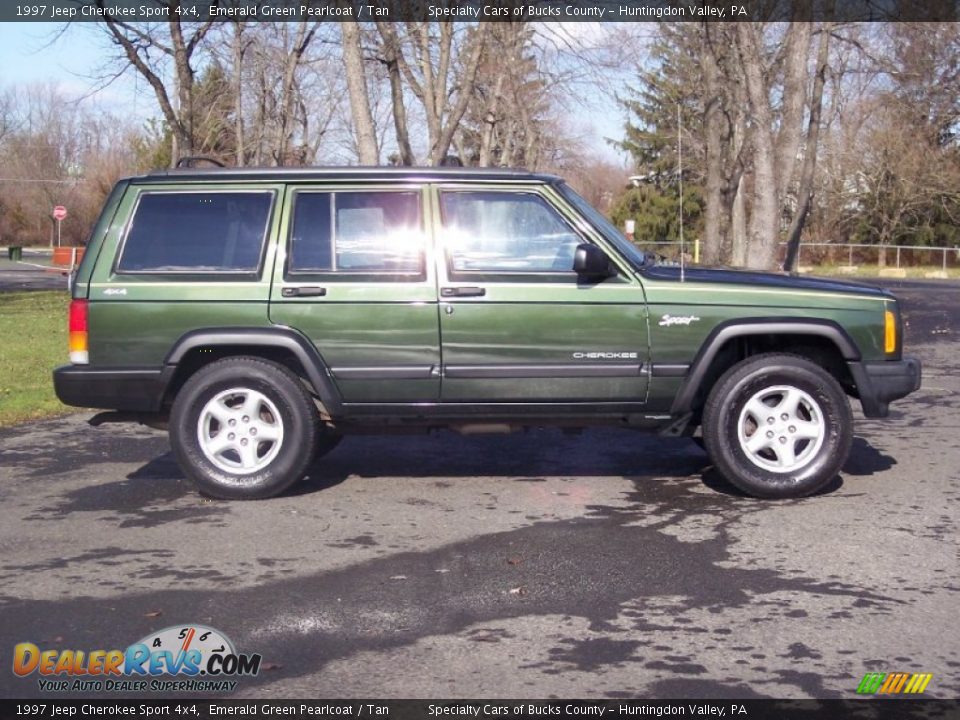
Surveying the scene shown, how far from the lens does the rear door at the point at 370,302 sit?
6.78 metres

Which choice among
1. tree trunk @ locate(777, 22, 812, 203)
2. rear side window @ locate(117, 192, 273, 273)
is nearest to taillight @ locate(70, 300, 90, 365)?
rear side window @ locate(117, 192, 273, 273)

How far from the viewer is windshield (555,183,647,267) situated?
23.0ft

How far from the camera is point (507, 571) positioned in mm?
5414

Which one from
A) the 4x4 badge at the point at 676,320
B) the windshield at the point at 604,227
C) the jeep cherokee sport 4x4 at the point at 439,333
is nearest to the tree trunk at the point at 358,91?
the windshield at the point at 604,227

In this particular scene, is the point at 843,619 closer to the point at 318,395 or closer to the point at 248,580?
the point at 248,580

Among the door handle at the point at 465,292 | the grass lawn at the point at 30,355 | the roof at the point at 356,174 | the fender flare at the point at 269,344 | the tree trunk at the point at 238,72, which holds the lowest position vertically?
the grass lawn at the point at 30,355

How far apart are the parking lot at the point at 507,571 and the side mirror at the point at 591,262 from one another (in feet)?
4.43

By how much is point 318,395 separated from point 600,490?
1.83 metres

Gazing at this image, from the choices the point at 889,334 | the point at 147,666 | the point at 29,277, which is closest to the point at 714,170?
the point at 29,277

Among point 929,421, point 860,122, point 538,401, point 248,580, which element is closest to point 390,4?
point 929,421

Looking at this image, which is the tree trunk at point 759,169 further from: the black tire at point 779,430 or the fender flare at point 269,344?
the fender flare at point 269,344

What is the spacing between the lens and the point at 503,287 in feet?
22.2

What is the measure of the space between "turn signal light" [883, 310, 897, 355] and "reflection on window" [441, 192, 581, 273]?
190 cm

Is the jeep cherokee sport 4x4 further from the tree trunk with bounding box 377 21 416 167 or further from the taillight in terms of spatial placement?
the tree trunk with bounding box 377 21 416 167
